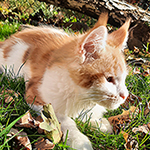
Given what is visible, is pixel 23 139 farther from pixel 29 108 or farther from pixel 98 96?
pixel 98 96

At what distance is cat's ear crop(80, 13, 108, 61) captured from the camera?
1.31 meters

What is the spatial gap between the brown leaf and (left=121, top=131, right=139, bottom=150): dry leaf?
726 mm

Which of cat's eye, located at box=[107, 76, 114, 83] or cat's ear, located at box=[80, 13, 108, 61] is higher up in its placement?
cat's ear, located at box=[80, 13, 108, 61]

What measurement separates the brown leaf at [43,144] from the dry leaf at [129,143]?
0.73 meters

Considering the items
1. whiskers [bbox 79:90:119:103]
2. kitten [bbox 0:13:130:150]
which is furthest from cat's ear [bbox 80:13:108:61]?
whiskers [bbox 79:90:119:103]

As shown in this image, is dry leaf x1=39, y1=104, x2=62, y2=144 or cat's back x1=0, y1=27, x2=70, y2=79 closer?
dry leaf x1=39, y1=104, x2=62, y2=144

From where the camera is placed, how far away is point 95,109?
1992 mm

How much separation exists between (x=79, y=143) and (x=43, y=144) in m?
0.38

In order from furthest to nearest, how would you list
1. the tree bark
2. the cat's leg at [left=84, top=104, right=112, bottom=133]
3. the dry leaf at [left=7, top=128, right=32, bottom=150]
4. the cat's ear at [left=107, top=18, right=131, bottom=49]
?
the tree bark < the cat's leg at [left=84, top=104, right=112, bottom=133] < the cat's ear at [left=107, top=18, right=131, bottom=49] < the dry leaf at [left=7, top=128, right=32, bottom=150]

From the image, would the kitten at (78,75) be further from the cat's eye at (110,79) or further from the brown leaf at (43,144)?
the brown leaf at (43,144)

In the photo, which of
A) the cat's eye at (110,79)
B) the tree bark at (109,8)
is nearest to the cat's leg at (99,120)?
the cat's eye at (110,79)

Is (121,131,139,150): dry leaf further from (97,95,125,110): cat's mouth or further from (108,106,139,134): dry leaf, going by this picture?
(97,95,125,110): cat's mouth

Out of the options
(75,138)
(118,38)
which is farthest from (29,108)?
(118,38)

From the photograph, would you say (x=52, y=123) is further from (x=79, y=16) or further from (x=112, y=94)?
(x=79, y=16)
